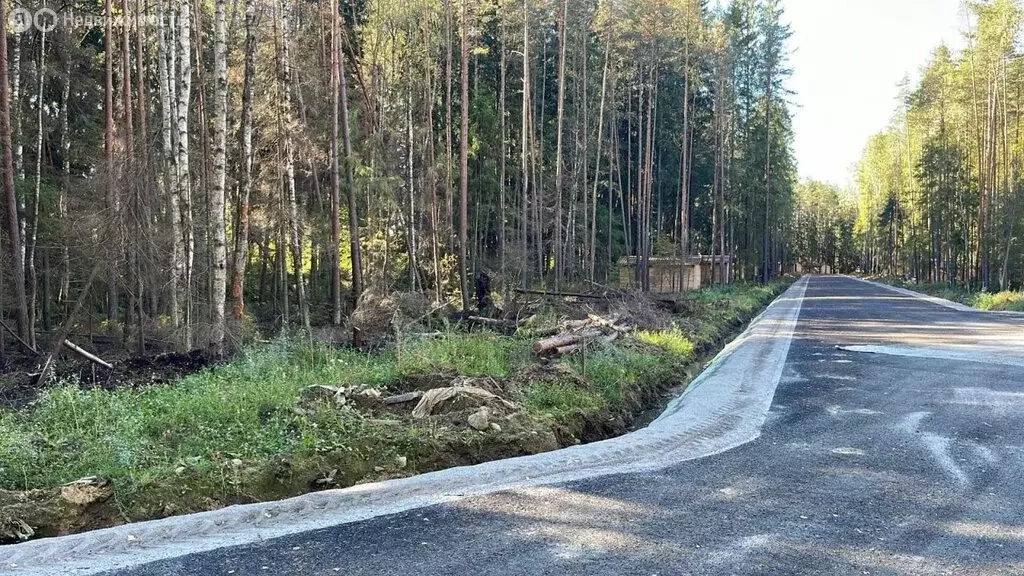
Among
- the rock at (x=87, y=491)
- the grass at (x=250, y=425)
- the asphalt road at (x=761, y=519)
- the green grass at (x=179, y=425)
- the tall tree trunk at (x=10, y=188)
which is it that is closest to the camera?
the asphalt road at (x=761, y=519)

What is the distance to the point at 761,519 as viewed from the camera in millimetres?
4688

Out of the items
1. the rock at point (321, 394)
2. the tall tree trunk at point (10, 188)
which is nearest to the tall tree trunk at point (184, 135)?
the tall tree trunk at point (10, 188)

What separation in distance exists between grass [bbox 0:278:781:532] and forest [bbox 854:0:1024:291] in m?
36.1

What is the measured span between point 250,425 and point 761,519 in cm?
464

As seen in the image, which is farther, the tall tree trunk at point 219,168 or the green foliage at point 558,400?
the tall tree trunk at point 219,168

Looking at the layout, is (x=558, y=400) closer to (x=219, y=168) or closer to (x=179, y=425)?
(x=179, y=425)

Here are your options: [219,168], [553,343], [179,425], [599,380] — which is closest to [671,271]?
[553,343]

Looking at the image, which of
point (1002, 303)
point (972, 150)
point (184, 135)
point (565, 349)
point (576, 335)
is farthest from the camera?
point (972, 150)

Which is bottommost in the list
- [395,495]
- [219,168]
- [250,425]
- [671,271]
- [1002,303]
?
[395,495]

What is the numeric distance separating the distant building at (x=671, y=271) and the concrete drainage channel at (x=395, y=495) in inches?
1225

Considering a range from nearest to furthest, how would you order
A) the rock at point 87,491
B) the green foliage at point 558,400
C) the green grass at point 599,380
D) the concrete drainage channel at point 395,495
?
1. the concrete drainage channel at point 395,495
2. the rock at point 87,491
3. the green foliage at point 558,400
4. the green grass at point 599,380

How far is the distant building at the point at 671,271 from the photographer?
40281 millimetres

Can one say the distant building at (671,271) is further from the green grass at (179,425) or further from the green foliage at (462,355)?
the green grass at (179,425)

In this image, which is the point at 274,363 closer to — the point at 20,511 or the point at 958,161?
the point at 20,511
